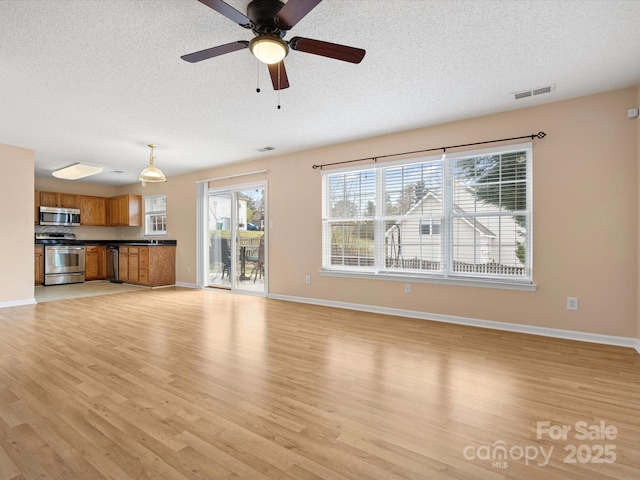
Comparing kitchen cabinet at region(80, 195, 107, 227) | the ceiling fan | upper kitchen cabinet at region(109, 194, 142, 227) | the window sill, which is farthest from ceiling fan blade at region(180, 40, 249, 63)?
kitchen cabinet at region(80, 195, 107, 227)

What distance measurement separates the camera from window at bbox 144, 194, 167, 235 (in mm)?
7977

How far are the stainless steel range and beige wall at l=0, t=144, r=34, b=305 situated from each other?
2468 millimetres

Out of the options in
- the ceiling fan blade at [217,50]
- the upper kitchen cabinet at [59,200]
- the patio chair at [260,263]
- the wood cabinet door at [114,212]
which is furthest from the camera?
the wood cabinet door at [114,212]

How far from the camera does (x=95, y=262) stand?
328 inches

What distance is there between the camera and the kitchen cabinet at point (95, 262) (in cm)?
812

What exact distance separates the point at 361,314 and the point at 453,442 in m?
2.86

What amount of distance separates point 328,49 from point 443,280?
3.10 meters

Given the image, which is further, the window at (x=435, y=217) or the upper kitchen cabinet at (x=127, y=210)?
the upper kitchen cabinet at (x=127, y=210)

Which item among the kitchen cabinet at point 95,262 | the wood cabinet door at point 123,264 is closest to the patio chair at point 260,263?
the wood cabinet door at point 123,264

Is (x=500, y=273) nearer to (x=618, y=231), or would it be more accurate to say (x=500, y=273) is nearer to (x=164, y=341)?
(x=618, y=231)

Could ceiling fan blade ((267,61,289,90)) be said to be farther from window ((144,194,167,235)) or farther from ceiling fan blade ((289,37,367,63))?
window ((144,194,167,235))

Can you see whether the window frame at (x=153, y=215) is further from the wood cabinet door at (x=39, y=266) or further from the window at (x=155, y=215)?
the wood cabinet door at (x=39, y=266)

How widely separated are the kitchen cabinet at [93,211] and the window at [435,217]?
22.9 ft

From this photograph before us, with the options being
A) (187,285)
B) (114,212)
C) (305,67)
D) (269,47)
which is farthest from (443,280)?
(114,212)
